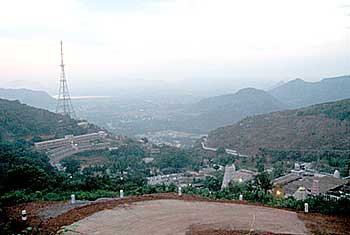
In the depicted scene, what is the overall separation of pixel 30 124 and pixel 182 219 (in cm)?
3477

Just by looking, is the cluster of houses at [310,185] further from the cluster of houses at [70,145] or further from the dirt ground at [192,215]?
the cluster of houses at [70,145]

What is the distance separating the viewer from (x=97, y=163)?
36.5 meters

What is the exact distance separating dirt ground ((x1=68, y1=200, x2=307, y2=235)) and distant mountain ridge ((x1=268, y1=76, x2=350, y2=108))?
307 ft

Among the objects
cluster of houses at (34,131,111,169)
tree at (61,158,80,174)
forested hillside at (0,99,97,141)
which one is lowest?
tree at (61,158,80,174)

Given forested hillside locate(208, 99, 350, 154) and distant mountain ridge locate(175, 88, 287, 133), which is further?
distant mountain ridge locate(175, 88, 287, 133)

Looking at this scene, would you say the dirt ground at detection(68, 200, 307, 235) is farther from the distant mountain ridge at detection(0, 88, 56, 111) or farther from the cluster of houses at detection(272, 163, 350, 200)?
the distant mountain ridge at detection(0, 88, 56, 111)

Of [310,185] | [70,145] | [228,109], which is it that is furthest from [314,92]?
[310,185]

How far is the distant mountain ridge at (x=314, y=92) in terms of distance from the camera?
341 ft

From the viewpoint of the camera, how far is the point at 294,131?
4622 centimetres

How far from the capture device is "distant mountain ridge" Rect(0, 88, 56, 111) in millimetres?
89625

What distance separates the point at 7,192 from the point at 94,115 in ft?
310

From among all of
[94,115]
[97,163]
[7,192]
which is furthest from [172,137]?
[7,192]

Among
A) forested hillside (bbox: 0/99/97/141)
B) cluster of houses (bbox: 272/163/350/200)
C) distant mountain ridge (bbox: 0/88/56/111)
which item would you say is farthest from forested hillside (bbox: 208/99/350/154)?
distant mountain ridge (bbox: 0/88/56/111)

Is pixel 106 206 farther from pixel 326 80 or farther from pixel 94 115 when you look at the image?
pixel 326 80
